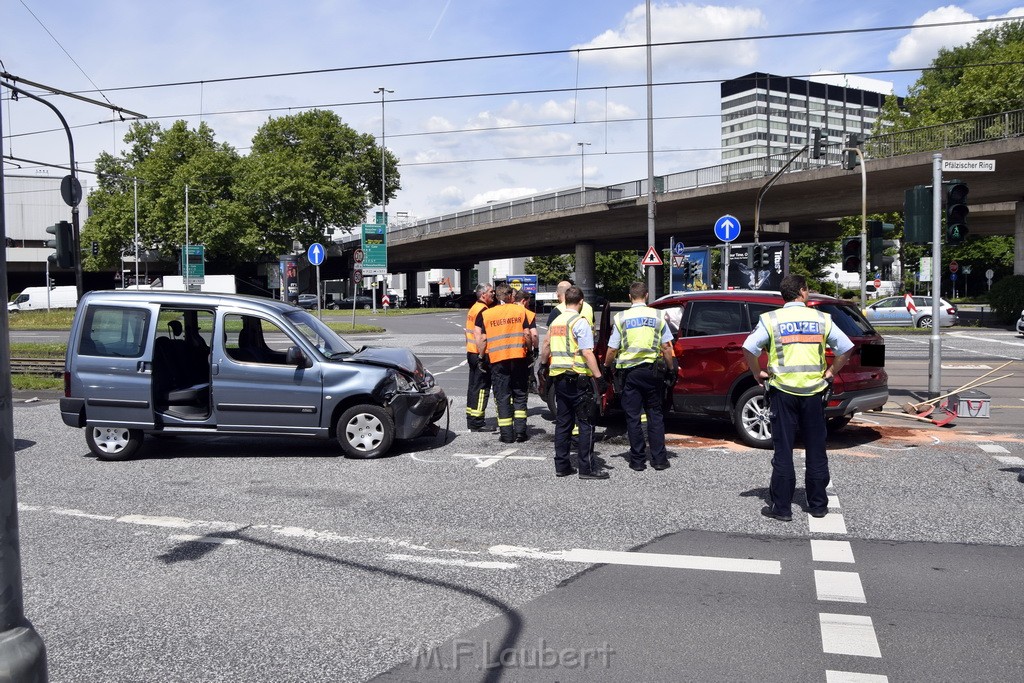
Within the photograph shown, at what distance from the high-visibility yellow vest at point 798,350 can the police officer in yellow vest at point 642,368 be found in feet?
5.35

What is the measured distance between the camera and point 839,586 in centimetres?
515

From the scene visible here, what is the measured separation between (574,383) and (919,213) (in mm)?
7892

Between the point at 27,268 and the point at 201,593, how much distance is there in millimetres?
92036

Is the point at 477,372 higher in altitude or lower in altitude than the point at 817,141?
lower

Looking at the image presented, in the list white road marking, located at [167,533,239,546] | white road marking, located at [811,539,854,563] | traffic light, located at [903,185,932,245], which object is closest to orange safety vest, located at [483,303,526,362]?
white road marking, located at [167,533,239,546]

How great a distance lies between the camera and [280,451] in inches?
389

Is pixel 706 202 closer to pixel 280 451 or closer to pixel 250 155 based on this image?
pixel 280 451

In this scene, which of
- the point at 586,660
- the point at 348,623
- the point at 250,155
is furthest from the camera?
the point at 250,155

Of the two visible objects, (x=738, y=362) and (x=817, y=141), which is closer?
(x=738, y=362)

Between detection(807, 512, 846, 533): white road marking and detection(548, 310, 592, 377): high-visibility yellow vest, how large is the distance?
7.82 ft

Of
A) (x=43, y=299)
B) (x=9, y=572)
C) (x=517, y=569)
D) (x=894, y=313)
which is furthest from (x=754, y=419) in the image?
(x=43, y=299)

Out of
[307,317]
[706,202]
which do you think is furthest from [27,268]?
[307,317]

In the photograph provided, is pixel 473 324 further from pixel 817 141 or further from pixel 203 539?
pixel 817 141

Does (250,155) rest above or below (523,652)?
above
